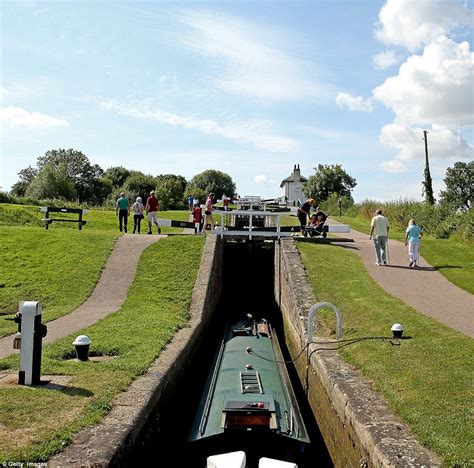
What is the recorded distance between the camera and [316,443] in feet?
26.2

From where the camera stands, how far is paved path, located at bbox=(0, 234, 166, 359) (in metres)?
10.2

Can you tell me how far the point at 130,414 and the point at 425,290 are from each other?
916cm

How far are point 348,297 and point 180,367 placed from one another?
191 inches

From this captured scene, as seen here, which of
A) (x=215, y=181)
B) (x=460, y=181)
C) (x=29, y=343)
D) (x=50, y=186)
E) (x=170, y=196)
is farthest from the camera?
(x=215, y=181)

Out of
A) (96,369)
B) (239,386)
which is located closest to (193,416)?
(239,386)

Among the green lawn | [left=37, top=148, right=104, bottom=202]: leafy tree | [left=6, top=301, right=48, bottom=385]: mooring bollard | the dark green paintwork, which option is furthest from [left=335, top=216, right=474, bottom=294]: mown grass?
[left=37, top=148, right=104, bottom=202]: leafy tree

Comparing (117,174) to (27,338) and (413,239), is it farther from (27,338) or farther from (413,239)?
(27,338)

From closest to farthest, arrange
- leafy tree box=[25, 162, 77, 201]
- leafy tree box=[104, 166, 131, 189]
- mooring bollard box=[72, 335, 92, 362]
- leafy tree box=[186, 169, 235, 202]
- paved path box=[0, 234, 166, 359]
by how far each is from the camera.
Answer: mooring bollard box=[72, 335, 92, 362] → paved path box=[0, 234, 166, 359] → leafy tree box=[25, 162, 77, 201] → leafy tree box=[104, 166, 131, 189] → leafy tree box=[186, 169, 235, 202]

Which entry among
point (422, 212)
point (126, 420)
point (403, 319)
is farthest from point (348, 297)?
point (422, 212)

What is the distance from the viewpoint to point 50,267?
15.4m

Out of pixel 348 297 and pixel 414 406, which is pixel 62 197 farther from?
pixel 414 406

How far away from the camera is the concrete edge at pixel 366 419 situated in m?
4.95

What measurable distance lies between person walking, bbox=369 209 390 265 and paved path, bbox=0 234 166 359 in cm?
700

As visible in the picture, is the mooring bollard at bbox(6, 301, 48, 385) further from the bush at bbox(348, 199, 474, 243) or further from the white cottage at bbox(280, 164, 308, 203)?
the white cottage at bbox(280, 164, 308, 203)
